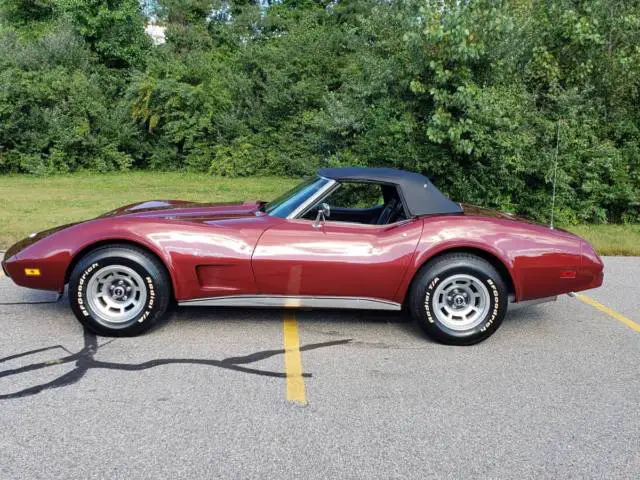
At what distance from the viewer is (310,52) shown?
2044 centimetres

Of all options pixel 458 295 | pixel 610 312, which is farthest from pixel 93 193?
pixel 610 312

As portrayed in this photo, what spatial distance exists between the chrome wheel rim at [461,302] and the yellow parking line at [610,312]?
1554 millimetres

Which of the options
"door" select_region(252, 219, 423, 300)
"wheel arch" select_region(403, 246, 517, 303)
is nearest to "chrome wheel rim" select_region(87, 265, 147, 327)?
"door" select_region(252, 219, 423, 300)

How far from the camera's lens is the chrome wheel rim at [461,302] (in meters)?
4.64

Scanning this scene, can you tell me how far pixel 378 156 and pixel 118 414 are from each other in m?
8.55

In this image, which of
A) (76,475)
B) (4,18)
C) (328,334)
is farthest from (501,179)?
(4,18)

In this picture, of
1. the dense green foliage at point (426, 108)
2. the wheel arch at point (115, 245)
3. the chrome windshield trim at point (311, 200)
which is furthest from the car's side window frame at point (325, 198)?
the dense green foliage at point (426, 108)

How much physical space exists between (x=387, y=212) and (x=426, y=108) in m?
6.38

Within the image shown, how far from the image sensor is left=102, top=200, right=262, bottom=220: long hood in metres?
5.02

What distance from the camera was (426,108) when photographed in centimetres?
1112

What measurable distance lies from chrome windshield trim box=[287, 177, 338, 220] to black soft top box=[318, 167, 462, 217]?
0.25 ft

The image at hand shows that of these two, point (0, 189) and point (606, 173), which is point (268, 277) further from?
point (0, 189)

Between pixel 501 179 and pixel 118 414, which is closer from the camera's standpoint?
pixel 118 414

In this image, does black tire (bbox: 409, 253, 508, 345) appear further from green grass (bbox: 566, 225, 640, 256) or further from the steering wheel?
green grass (bbox: 566, 225, 640, 256)
